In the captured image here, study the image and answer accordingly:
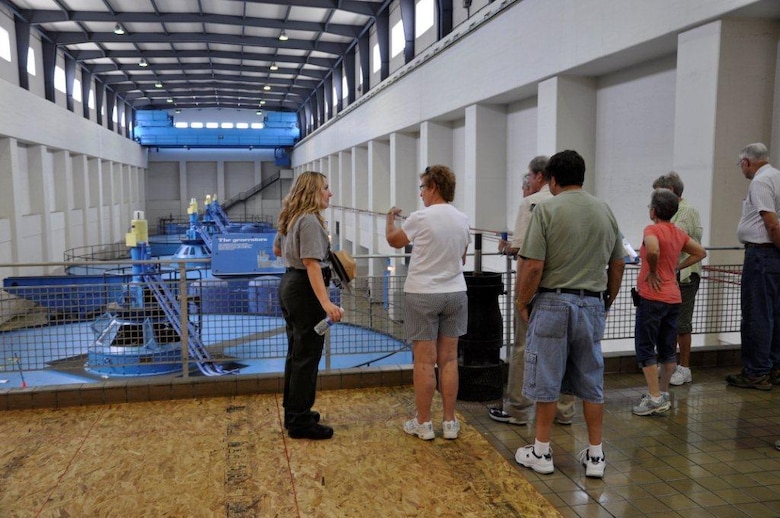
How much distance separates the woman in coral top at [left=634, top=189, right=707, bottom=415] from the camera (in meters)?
3.79

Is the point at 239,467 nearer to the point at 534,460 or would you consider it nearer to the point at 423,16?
the point at 534,460

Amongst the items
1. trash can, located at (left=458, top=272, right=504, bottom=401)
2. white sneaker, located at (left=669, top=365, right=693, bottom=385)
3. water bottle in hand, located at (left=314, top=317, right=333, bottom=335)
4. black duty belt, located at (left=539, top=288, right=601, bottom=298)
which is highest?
black duty belt, located at (left=539, top=288, right=601, bottom=298)

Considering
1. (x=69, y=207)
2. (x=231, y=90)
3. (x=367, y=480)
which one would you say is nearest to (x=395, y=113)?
(x=69, y=207)

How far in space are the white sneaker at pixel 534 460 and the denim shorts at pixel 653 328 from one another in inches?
43.7

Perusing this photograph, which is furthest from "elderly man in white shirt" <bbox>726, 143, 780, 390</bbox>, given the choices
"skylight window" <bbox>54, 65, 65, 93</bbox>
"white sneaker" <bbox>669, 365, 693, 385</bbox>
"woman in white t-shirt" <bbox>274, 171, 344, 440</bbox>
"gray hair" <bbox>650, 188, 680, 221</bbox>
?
"skylight window" <bbox>54, 65, 65, 93</bbox>

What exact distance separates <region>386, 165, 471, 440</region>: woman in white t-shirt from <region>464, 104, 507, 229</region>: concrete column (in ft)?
23.6

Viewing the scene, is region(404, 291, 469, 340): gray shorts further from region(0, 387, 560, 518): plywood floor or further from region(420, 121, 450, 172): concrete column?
region(420, 121, 450, 172): concrete column

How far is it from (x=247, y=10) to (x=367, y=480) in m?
16.4

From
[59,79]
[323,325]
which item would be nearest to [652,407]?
[323,325]

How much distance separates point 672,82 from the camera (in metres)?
6.64

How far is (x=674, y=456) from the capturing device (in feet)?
11.3

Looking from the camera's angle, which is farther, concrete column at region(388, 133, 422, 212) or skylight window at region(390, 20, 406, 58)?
skylight window at region(390, 20, 406, 58)

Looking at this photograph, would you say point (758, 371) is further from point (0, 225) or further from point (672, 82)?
point (0, 225)

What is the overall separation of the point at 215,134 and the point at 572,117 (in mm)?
30384
